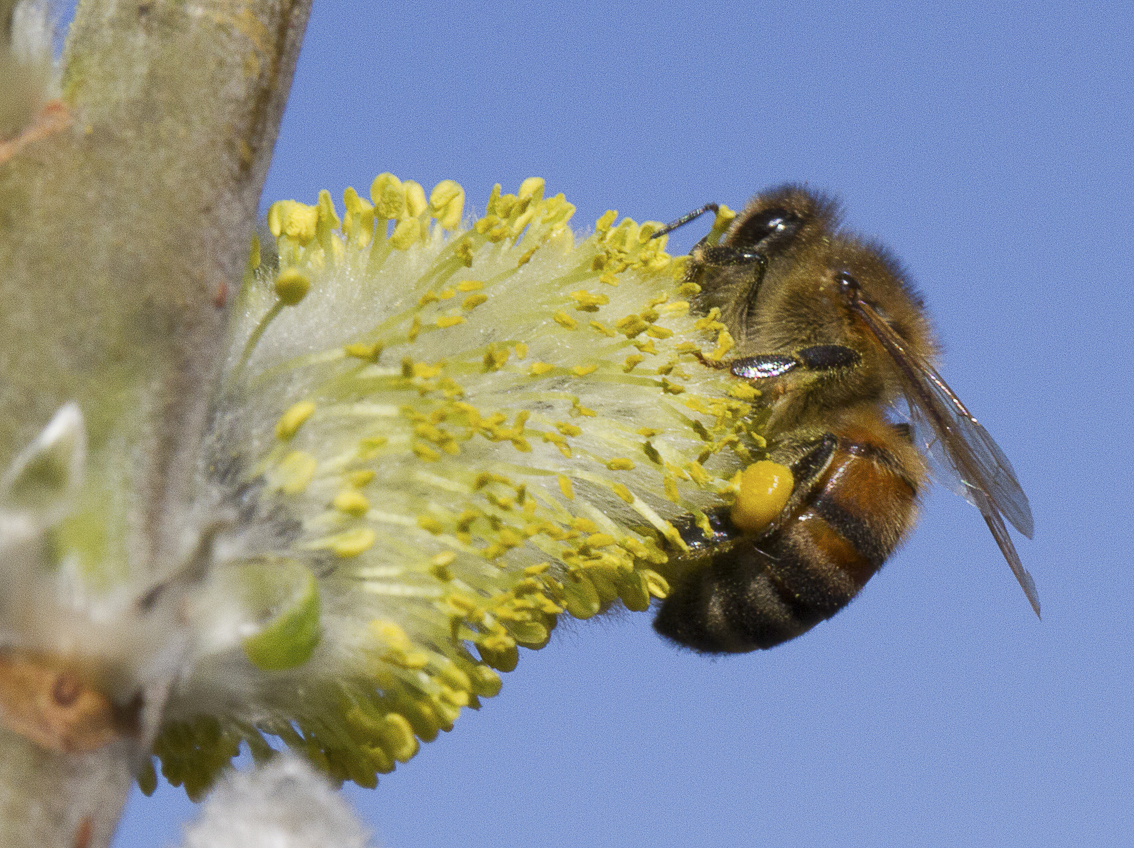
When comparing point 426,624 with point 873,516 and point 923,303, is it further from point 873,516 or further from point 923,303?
point 923,303

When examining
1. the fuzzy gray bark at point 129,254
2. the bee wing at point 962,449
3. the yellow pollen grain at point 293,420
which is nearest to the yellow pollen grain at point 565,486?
the yellow pollen grain at point 293,420

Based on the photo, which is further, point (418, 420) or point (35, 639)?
point (418, 420)

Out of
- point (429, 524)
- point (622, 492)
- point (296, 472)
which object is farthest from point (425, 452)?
point (622, 492)

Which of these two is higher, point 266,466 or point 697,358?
point 697,358

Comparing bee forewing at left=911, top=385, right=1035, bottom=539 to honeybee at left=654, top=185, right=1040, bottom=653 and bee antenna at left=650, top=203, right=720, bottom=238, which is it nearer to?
honeybee at left=654, top=185, right=1040, bottom=653

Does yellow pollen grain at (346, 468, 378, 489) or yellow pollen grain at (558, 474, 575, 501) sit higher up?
yellow pollen grain at (558, 474, 575, 501)

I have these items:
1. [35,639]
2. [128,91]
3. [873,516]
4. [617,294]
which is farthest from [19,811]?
[873,516]

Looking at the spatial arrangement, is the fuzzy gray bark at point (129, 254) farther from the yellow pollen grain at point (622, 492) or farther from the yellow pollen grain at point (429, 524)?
the yellow pollen grain at point (622, 492)

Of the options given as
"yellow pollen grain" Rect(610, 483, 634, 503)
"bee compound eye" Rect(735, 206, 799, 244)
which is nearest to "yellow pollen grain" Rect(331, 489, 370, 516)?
"yellow pollen grain" Rect(610, 483, 634, 503)
